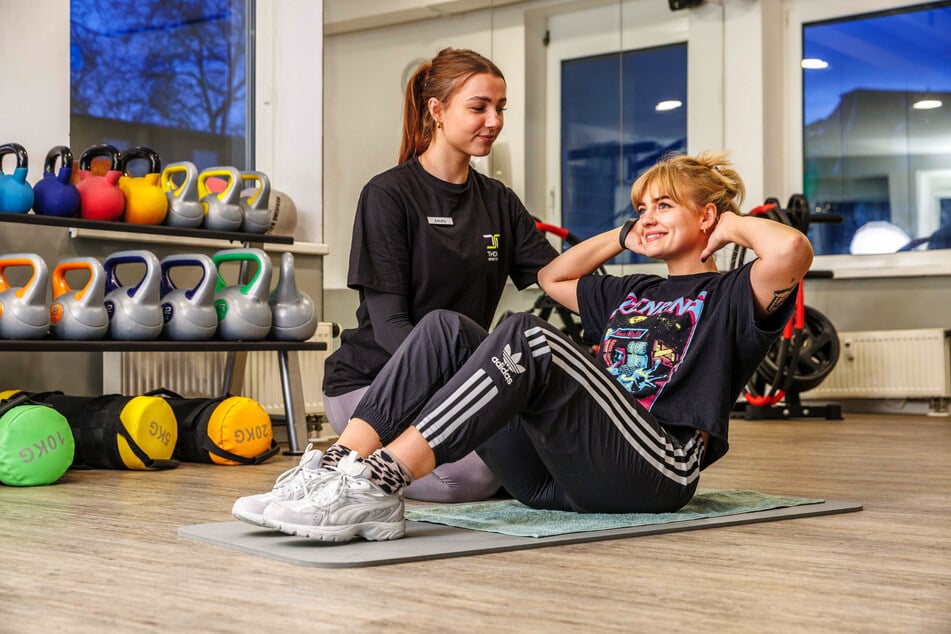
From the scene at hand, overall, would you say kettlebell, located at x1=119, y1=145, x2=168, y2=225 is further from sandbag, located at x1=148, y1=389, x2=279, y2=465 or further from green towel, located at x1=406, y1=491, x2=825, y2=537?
green towel, located at x1=406, y1=491, x2=825, y2=537

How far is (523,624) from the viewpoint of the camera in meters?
1.32

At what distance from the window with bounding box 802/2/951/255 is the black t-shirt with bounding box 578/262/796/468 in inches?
191

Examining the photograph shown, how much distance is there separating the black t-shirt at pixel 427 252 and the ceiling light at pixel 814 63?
480cm

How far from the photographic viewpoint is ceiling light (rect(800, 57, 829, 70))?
6.86 meters

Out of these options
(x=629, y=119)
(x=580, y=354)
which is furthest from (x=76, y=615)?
(x=629, y=119)

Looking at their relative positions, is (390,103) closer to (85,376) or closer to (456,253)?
(85,376)

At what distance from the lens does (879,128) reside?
6.62m

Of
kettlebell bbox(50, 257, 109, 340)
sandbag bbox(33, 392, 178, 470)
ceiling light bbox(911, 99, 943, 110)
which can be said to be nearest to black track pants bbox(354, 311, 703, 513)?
sandbag bbox(33, 392, 178, 470)

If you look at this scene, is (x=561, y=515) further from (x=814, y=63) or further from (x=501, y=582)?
(x=814, y=63)

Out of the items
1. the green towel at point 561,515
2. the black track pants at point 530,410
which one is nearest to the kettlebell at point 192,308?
the green towel at point 561,515

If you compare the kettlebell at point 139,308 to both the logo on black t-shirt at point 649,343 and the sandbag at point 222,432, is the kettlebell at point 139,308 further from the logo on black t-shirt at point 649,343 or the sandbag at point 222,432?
the logo on black t-shirt at point 649,343

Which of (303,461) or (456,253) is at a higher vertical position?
(456,253)

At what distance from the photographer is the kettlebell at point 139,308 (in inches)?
134

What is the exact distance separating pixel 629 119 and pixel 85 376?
12.8ft
